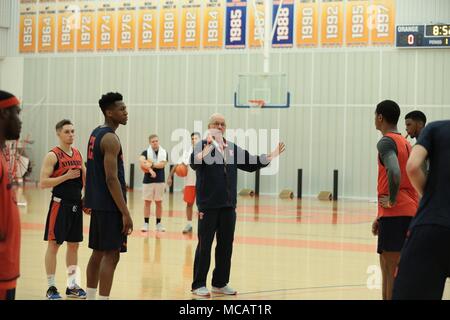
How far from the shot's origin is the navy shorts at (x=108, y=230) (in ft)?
21.3

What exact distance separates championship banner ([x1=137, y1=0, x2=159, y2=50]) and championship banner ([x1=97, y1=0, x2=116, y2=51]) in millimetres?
1112

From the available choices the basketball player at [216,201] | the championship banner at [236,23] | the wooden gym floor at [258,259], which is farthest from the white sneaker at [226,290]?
the championship banner at [236,23]

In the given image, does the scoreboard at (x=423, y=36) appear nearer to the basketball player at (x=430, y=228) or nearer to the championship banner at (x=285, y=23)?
the championship banner at (x=285, y=23)

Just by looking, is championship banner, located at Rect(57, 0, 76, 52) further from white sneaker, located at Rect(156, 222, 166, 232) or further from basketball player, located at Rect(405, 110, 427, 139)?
basketball player, located at Rect(405, 110, 427, 139)

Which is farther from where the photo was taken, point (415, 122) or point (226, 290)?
point (226, 290)

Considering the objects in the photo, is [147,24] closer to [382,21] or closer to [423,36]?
[382,21]

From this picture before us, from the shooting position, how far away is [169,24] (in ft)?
86.4

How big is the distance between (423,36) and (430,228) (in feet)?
65.7

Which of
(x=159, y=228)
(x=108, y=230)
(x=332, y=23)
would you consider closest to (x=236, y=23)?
(x=332, y=23)

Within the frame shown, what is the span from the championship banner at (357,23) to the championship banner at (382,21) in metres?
0.20

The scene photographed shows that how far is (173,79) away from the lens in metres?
26.6

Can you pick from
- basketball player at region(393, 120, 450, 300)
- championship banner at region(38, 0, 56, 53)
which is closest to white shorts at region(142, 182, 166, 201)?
basketball player at region(393, 120, 450, 300)

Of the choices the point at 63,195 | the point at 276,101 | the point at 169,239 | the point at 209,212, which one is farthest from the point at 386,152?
the point at 276,101
